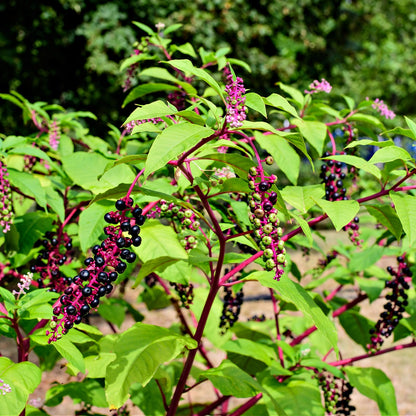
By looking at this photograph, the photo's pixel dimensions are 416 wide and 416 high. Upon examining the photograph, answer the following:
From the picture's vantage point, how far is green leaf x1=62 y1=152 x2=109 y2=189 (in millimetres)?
1940

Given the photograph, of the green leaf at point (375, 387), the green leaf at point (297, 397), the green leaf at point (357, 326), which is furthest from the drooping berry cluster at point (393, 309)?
the green leaf at point (357, 326)

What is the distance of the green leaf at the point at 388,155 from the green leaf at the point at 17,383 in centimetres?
118

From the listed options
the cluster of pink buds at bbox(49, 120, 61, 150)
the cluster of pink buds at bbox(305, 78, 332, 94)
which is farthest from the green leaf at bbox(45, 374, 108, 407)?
the cluster of pink buds at bbox(305, 78, 332, 94)

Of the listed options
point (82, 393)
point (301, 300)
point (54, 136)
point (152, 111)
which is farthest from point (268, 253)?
point (54, 136)

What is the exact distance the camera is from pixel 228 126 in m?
1.25

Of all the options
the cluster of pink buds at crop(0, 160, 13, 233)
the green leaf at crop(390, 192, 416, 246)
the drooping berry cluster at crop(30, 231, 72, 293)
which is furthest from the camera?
the drooping berry cluster at crop(30, 231, 72, 293)

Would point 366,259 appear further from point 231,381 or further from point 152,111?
point 152,111

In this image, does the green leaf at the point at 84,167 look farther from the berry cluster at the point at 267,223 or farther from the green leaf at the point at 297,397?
the green leaf at the point at 297,397

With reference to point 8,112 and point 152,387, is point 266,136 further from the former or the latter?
point 8,112

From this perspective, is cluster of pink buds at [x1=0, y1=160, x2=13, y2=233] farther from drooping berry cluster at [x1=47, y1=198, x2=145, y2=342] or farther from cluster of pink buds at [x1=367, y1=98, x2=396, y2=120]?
cluster of pink buds at [x1=367, y1=98, x2=396, y2=120]

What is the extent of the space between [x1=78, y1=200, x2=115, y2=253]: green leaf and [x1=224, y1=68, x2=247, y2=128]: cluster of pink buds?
63cm

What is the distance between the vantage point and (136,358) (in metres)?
1.49

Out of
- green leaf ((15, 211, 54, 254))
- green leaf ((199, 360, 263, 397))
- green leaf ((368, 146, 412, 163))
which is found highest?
green leaf ((368, 146, 412, 163))

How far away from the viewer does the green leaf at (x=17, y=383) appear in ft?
4.06
